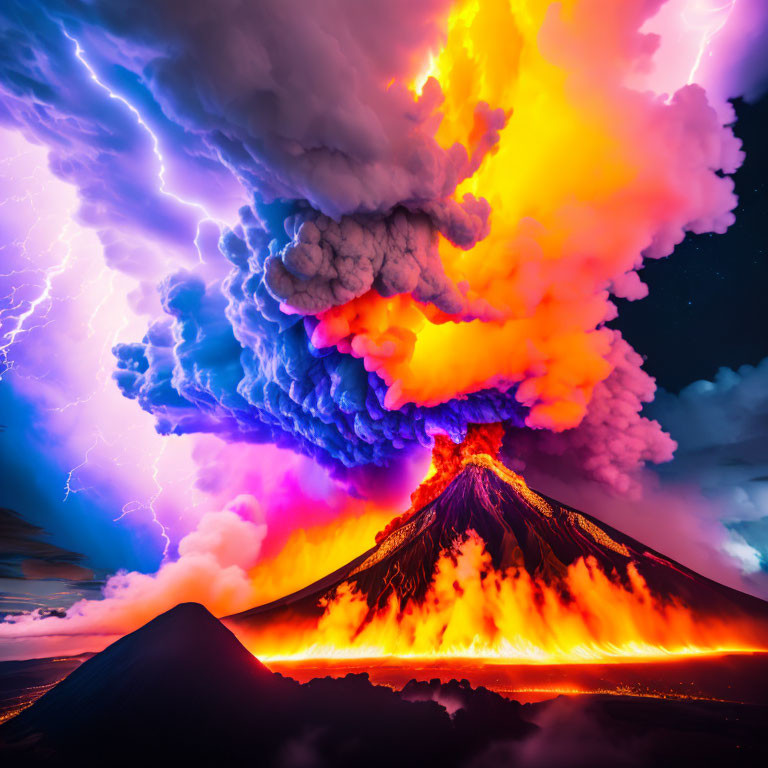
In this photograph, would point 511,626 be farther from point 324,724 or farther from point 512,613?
point 324,724

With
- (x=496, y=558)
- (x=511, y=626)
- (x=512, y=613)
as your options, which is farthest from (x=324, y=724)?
(x=496, y=558)

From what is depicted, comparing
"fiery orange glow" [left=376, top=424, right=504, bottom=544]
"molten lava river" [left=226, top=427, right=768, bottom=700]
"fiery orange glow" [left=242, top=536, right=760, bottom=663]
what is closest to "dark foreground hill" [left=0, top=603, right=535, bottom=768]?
"molten lava river" [left=226, top=427, right=768, bottom=700]

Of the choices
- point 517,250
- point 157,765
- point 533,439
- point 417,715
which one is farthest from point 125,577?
point 517,250

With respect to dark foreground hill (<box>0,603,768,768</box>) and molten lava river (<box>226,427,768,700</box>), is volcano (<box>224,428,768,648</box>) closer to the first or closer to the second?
molten lava river (<box>226,427,768,700</box>)

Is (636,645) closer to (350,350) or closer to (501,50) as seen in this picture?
(350,350)

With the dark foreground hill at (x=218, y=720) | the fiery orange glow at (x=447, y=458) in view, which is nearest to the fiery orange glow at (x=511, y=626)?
the fiery orange glow at (x=447, y=458)

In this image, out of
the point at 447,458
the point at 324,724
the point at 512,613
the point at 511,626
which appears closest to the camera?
the point at 324,724

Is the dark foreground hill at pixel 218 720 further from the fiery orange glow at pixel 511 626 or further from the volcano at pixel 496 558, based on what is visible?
the volcano at pixel 496 558
